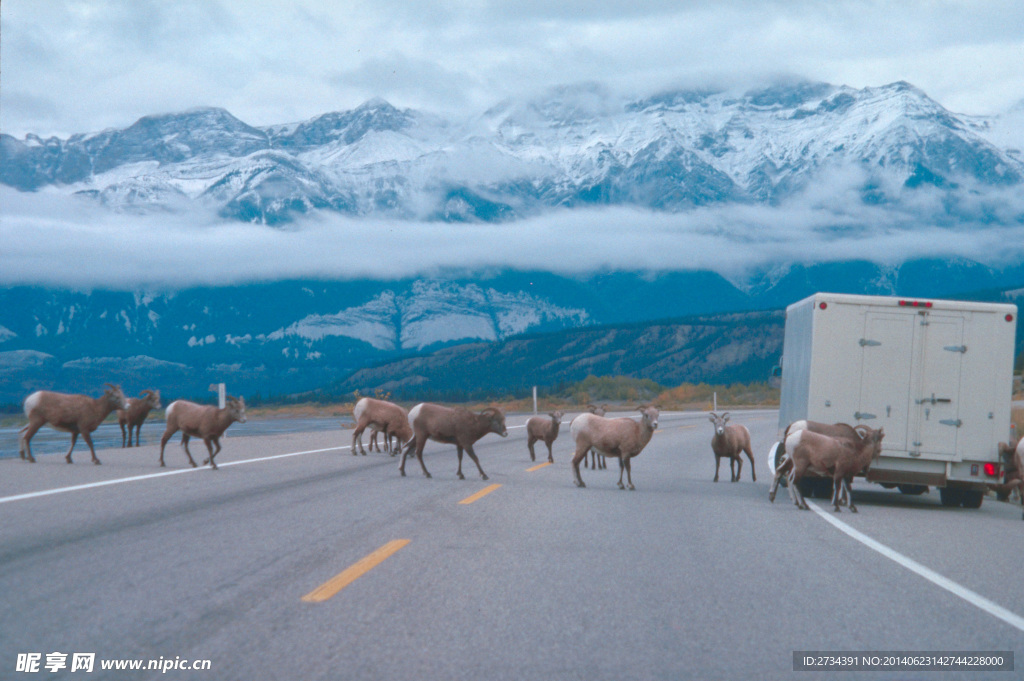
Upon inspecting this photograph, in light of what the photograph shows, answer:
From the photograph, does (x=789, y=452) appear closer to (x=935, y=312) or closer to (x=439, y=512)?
(x=935, y=312)

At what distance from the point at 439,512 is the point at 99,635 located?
562cm

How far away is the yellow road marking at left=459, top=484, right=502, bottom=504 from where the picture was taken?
39.2 feet

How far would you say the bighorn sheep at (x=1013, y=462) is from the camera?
13.6 m

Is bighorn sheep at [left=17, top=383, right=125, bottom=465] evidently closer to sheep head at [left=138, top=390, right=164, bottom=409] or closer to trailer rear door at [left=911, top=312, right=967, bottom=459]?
sheep head at [left=138, top=390, right=164, bottom=409]

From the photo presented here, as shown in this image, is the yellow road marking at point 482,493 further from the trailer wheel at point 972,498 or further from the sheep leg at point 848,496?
the trailer wheel at point 972,498

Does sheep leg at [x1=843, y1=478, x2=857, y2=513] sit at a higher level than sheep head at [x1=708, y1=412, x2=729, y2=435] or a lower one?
lower

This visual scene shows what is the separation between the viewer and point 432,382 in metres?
181

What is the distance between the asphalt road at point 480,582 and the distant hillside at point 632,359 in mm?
153019

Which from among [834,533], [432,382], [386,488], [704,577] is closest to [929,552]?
[834,533]

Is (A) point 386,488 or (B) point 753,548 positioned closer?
(B) point 753,548

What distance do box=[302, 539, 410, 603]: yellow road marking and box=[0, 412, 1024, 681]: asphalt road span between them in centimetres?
5

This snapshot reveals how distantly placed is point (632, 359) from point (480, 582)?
6884 inches

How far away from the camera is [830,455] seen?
12.6 meters

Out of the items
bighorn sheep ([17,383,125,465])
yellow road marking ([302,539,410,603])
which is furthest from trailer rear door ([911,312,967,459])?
bighorn sheep ([17,383,125,465])
